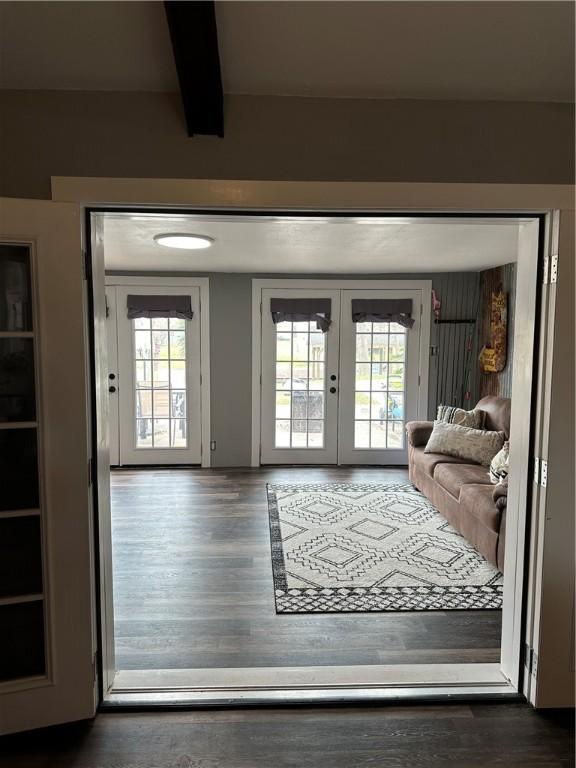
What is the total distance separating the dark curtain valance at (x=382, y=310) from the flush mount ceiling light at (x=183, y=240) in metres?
2.22

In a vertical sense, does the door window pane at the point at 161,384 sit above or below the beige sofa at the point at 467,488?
above

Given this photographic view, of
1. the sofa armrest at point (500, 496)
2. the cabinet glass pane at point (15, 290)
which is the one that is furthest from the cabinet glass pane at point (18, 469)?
the sofa armrest at point (500, 496)

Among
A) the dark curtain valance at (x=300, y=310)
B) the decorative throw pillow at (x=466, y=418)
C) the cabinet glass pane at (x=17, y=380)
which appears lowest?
the decorative throw pillow at (x=466, y=418)

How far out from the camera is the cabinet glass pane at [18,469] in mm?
1700

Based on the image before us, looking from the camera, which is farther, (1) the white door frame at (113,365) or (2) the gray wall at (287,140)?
→ (1) the white door frame at (113,365)

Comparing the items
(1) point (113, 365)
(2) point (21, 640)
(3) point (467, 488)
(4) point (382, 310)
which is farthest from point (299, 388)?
(2) point (21, 640)

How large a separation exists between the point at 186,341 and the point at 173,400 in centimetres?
71

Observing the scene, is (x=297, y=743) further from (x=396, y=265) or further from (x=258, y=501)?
(x=396, y=265)

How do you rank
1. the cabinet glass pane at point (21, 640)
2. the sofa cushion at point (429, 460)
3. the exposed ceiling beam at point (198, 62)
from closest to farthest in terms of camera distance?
Result: the exposed ceiling beam at point (198, 62) → the cabinet glass pane at point (21, 640) → the sofa cushion at point (429, 460)

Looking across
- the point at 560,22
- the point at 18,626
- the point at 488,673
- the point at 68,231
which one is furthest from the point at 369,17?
the point at 488,673


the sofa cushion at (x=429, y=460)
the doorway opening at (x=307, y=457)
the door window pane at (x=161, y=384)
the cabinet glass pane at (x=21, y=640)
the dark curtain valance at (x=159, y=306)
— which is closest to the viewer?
the cabinet glass pane at (x=21, y=640)

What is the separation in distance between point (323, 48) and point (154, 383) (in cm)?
442

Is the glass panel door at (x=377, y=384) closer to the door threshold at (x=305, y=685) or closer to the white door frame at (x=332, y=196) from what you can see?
the door threshold at (x=305, y=685)

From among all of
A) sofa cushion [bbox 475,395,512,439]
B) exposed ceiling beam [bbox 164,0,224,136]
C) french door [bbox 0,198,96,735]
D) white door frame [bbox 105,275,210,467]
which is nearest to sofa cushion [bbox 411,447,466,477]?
sofa cushion [bbox 475,395,512,439]
